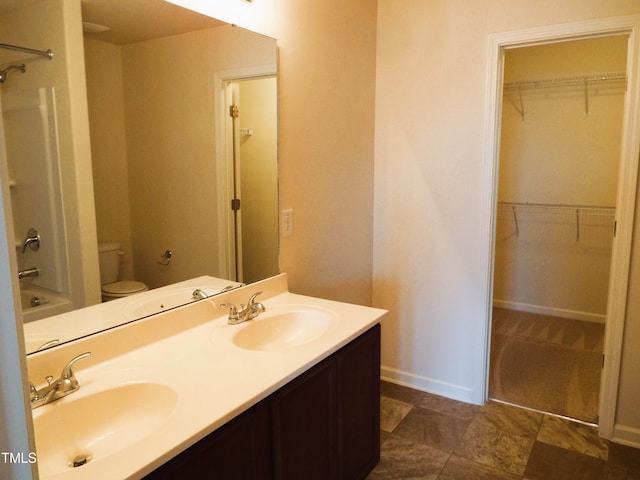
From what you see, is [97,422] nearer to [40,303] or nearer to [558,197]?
[40,303]

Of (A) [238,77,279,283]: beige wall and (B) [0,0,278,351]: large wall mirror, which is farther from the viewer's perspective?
(A) [238,77,279,283]: beige wall

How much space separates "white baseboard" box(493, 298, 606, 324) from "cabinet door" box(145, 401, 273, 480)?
12.3ft

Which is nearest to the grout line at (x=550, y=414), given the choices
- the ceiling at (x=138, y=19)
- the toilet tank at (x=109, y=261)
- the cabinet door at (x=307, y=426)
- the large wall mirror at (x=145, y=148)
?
the cabinet door at (x=307, y=426)

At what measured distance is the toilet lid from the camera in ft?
4.98

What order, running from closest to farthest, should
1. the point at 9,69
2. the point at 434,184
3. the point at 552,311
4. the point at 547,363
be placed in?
1. the point at 9,69
2. the point at 434,184
3. the point at 547,363
4. the point at 552,311

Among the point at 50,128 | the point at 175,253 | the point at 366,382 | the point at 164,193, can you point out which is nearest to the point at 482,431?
the point at 366,382

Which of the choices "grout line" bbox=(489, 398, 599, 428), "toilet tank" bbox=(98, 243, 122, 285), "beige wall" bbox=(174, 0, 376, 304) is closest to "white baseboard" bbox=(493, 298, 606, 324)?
"grout line" bbox=(489, 398, 599, 428)

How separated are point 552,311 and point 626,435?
6.75ft

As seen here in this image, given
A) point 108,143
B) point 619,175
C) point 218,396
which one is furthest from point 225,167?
point 619,175

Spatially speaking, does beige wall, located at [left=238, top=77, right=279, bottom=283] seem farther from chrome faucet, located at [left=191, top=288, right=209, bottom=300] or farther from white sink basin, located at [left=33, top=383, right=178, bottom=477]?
white sink basin, located at [left=33, top=383, right=178, bottom=477]

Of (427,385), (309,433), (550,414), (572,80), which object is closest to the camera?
(309,433)

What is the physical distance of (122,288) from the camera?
156 cm

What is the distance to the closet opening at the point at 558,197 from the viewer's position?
152 inches

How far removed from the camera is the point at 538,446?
241 centimetres
